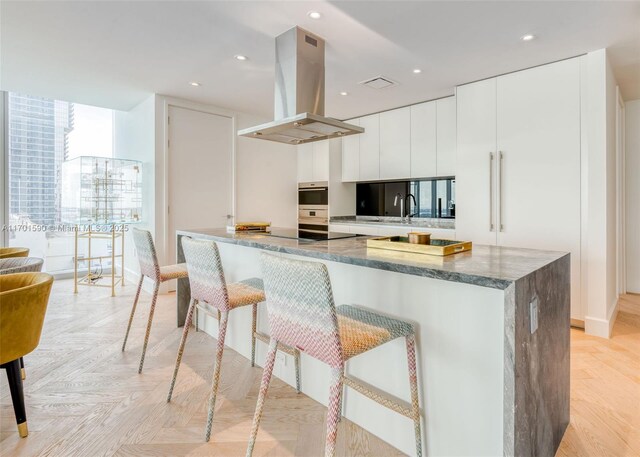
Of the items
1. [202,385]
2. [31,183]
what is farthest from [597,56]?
[31,183]

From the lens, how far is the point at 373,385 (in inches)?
66.7

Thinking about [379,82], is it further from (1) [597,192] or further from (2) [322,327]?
(2) [322,327]

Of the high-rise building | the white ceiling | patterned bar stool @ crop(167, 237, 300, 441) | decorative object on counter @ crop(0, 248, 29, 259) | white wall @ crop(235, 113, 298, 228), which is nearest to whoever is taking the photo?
patterned bar stool @ crop(167, 237, 300, 441)

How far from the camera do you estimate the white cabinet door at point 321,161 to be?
5.15 metres

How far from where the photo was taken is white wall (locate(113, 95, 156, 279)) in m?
4.30

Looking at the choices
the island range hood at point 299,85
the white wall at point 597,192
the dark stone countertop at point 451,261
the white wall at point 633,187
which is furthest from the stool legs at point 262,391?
the white wall at point 633,187

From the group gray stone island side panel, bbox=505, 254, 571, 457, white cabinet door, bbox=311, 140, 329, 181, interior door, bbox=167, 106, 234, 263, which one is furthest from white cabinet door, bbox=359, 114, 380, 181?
gray stone island side panel, bbox=505, 254, 571, 457

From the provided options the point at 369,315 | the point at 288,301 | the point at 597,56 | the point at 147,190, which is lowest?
the point at 369,315

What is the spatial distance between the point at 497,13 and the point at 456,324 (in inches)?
85.4

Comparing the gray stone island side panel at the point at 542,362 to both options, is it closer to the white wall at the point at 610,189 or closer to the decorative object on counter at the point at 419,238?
the decorative object on counter at the point at 419,238

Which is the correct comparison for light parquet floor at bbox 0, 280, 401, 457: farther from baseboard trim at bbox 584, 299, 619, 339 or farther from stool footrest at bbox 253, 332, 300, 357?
baseboard trim at bbox 584, 299, 619, 339

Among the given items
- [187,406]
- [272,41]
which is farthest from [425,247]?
[272,41]

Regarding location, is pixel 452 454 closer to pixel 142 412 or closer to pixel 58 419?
pixel 142 412

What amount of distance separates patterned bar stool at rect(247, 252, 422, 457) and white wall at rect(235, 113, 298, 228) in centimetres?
378
